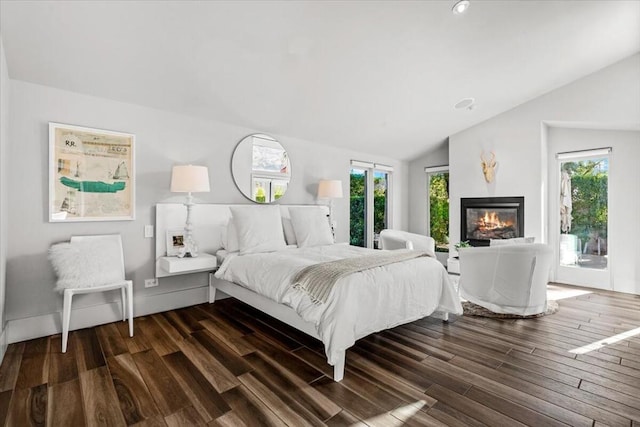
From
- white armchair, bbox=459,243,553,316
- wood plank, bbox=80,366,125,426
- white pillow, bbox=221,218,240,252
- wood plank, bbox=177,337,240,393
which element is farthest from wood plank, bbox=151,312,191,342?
white armchair, bbox=459,243,553,316

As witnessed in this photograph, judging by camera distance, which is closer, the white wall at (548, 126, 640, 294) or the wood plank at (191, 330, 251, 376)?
the wood plank at (191, 330, 251, 376)

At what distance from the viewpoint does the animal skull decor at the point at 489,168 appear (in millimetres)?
5270

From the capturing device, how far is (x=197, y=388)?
77.6 inches

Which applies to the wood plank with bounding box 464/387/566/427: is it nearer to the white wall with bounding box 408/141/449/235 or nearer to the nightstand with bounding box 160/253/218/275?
the nightstand with bounding box 160/253/218/275

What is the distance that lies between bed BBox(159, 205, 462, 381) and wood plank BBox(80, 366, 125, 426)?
1.16 m

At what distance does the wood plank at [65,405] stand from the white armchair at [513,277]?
11.7ft

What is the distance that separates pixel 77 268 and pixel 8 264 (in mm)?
597

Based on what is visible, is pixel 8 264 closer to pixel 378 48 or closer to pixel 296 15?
pixel 296 15

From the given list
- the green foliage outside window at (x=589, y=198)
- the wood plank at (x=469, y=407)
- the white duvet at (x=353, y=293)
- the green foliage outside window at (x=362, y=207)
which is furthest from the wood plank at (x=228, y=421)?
the green foliage outside window at (x=589, y=198)

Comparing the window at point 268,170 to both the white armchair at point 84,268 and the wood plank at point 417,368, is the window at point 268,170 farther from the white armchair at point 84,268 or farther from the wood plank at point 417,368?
the wood plank at point 417,368

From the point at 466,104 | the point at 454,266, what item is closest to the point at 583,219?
the point at 454,266

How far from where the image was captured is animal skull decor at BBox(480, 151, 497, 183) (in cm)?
527

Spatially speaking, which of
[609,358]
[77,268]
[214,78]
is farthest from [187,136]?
[609,358]

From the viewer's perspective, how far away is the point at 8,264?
2.64m
